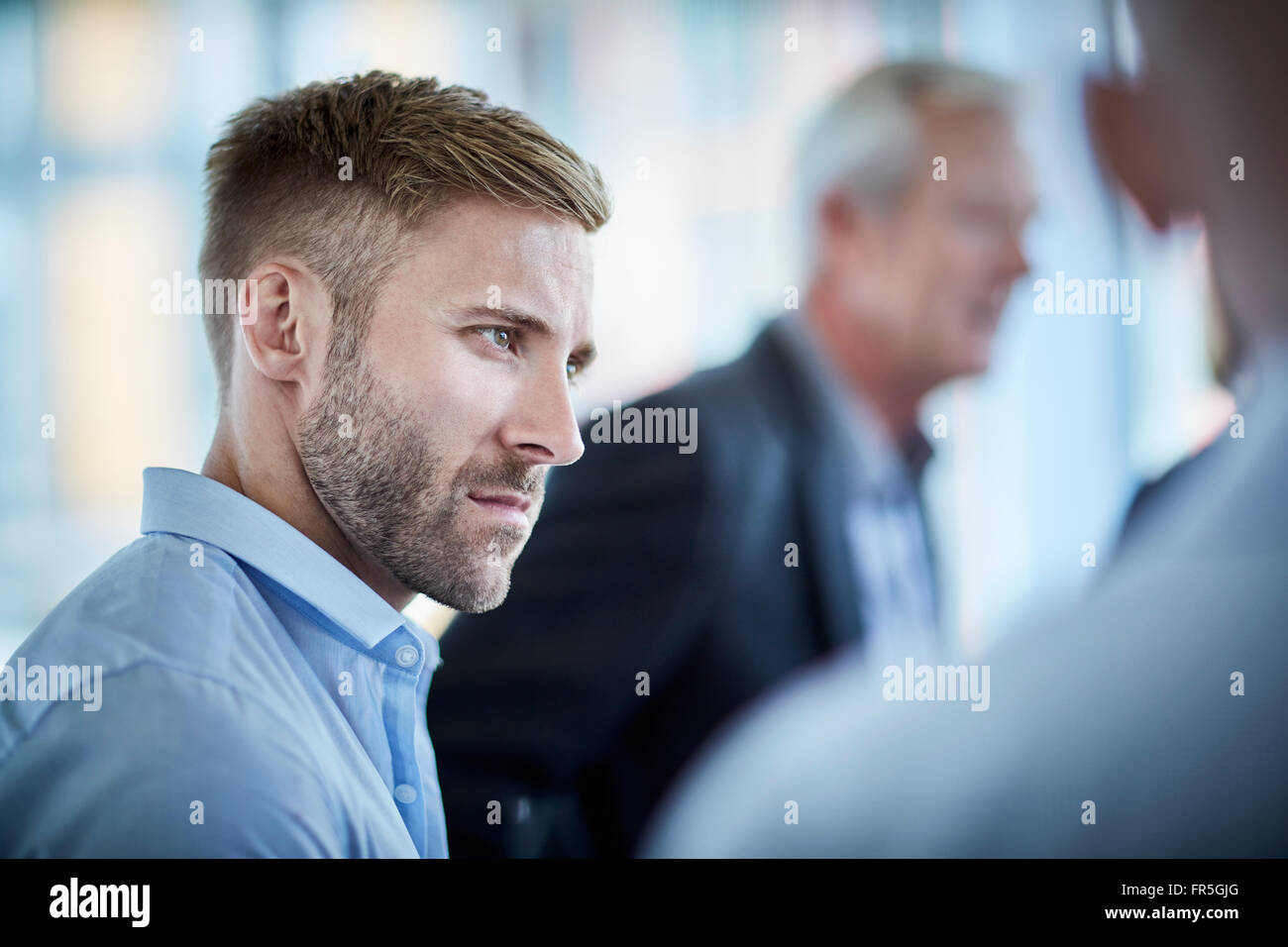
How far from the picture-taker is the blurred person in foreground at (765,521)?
1600 millimetres

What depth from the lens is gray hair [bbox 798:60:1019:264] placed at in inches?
64.9

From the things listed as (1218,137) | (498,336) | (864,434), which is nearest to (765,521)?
(864,434)

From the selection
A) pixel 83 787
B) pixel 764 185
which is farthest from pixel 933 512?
pixel 83 787

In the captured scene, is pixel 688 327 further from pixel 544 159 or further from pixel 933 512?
pixel 933 512

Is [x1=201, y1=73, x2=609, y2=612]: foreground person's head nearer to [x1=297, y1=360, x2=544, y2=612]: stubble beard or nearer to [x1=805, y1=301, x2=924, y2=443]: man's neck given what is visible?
[x1=297, y1=360, x2=544, y2=612]: stubble beard

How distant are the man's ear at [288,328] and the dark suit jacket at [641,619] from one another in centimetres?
46

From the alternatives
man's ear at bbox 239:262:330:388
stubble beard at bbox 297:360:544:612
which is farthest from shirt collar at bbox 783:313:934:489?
man's ear at bbox 239:262:330:388

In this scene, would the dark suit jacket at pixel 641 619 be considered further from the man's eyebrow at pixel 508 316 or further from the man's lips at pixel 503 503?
the man's eyebrow at pixel 508 316

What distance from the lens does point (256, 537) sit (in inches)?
47.9

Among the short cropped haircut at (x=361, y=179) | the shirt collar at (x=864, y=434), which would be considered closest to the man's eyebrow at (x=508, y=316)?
the short cropped haircut at (x=361, y=179)

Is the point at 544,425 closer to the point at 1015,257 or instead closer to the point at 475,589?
the point at 475,589

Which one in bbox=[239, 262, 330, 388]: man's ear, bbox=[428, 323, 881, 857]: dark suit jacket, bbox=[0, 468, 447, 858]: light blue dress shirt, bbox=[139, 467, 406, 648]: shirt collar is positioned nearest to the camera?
bbox=[0, 468, 447, 858]: light blue dress shirt

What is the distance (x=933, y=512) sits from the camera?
65.1 inches

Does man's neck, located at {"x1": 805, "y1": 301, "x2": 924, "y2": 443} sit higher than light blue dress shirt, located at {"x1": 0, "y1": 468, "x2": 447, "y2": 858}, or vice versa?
man's neck, located at {"x1": 805, "y1": 301, "x2": 924, "y2": 443}
